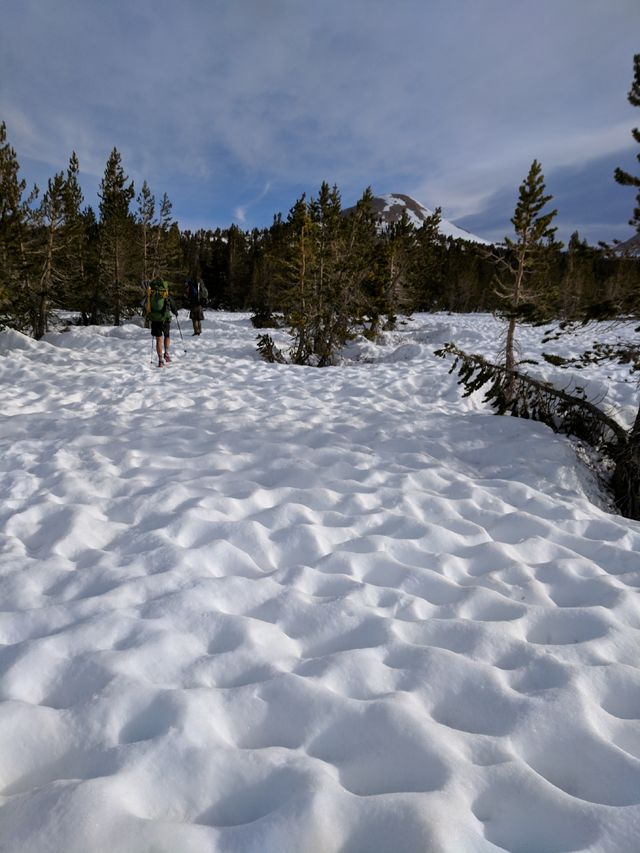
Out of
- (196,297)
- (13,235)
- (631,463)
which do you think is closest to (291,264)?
(196,297)

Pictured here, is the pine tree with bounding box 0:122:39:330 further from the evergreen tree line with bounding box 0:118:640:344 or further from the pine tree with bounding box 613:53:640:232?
the pine tree with bounding box 613:53:640:232

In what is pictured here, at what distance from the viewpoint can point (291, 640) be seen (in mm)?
2525

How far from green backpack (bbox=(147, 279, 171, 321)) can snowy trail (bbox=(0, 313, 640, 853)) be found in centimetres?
610


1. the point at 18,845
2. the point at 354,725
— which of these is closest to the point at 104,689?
the point at 18,845

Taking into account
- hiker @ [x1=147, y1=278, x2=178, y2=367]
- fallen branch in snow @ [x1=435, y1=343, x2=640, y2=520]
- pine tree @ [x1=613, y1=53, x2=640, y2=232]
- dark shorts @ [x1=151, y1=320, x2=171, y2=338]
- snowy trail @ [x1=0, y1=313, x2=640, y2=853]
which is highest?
pine tree @ [x1=613, y1=53, x2=640, y2=232]

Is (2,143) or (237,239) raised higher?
(237,239)

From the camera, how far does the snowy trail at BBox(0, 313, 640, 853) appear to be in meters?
1.55

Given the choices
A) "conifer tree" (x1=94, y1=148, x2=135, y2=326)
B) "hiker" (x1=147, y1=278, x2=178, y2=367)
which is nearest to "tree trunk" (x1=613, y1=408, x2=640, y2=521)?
"hiker" (x1=147, y1=278, x2=178, y2=367)

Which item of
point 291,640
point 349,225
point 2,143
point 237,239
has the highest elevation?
point 237,239

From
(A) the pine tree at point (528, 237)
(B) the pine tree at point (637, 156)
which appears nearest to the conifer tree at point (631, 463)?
(B) the pine tree at point (637, 156)

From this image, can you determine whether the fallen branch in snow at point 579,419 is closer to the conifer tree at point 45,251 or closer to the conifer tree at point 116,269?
the conifer tree at point 45,251

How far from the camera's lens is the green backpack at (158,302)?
10830 millimetres

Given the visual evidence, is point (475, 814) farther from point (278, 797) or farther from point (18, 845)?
point (18, 845)

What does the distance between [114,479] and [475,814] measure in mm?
4032
